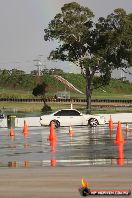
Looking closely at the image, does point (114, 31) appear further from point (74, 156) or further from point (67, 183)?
point (67, 183)

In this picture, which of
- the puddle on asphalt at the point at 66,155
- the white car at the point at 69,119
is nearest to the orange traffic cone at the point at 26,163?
→ the puddle on asphalt at the point at 66,155

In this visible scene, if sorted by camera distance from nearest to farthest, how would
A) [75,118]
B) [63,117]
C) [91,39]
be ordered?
[63,117] < [75,118] < [91,39]

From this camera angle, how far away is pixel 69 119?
46469 mm

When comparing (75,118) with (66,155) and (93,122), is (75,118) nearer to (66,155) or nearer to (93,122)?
(93,122)

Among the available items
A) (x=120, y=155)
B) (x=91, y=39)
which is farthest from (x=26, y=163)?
(x=91, y=39)

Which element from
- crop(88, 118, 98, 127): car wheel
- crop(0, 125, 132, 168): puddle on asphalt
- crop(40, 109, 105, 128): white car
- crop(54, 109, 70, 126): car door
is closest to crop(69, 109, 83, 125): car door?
crop(40, 109, 105, 128): white car

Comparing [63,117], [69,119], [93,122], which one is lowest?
[93,122]

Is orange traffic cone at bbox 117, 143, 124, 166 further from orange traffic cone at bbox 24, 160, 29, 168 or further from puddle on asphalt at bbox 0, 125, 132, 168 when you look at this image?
orange traffic cone at bbox 24, 160, 29, 168

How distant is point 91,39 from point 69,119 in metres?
27.9

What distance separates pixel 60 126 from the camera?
46.4 metres

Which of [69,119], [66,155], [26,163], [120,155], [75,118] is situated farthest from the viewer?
[75,118]

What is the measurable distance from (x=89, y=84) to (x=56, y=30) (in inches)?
303

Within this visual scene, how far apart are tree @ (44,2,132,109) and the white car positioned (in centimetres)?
2277

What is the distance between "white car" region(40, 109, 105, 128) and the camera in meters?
46.1
